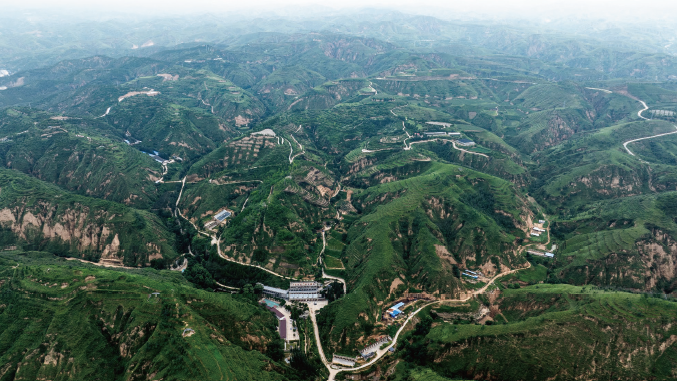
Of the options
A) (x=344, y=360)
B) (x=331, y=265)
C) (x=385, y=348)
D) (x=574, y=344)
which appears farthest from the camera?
(x=331, y=265)

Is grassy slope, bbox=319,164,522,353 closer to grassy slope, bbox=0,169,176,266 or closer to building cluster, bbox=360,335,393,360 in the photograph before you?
building cluster, bbox=360,335,393,360

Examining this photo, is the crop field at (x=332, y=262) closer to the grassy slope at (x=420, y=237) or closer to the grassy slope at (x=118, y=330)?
the grassy slope at (x=420, y=237)

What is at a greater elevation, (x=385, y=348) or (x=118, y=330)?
(x=118, y=330)

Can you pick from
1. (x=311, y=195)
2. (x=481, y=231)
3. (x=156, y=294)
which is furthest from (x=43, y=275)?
(x=481, y=231)

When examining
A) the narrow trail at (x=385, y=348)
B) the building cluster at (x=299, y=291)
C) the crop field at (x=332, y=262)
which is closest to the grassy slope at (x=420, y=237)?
the narrow trail at (x=385, y=348)

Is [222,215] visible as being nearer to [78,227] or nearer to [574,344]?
[78,227]

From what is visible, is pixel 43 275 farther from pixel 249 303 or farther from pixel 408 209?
pixel 408 209

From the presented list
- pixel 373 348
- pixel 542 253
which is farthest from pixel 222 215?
pixel 542 253

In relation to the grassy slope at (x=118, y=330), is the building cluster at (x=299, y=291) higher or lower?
lower
